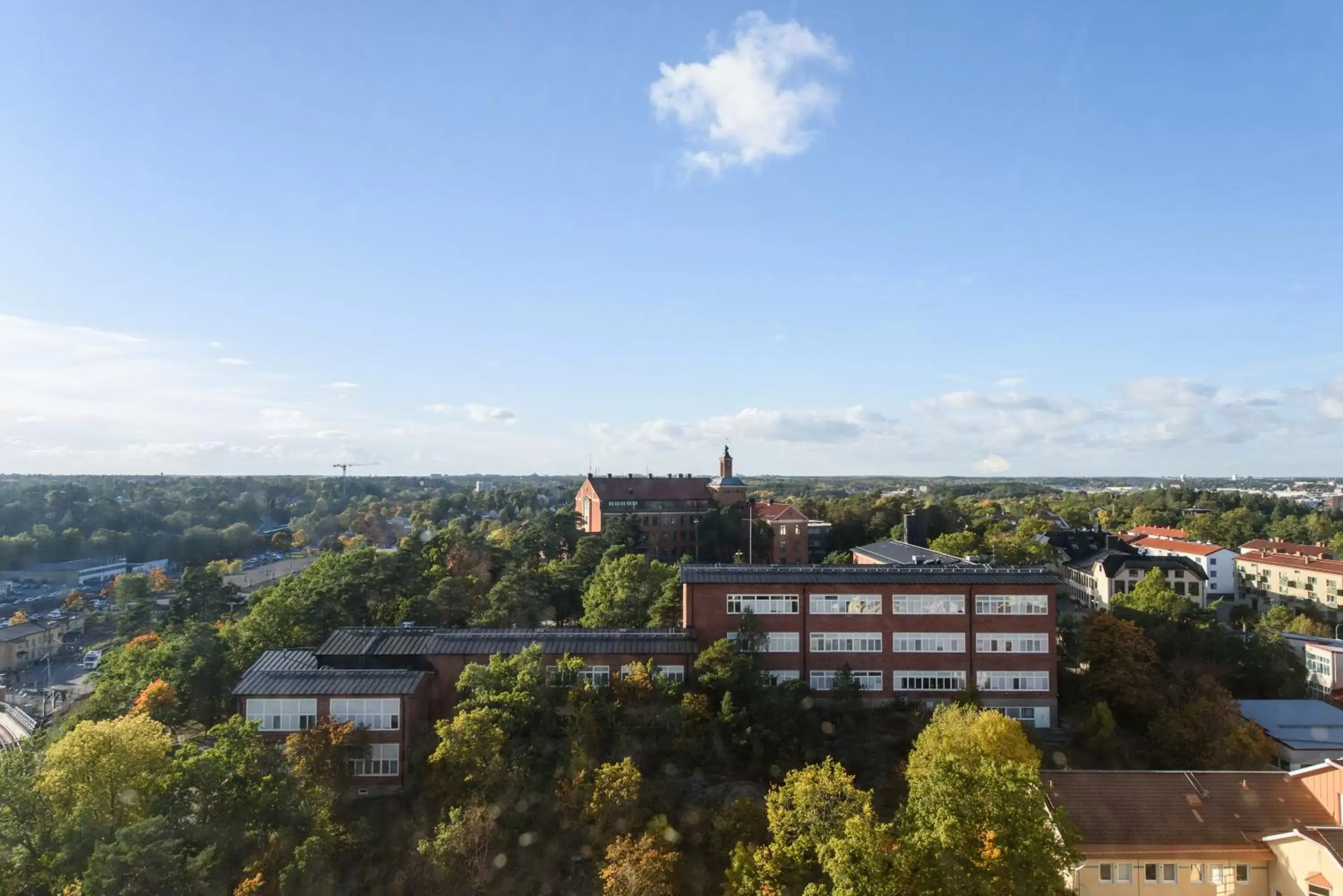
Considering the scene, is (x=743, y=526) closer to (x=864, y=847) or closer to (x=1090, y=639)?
(x=1090, y=639)

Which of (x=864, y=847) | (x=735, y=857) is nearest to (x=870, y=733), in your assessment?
(x=735, y=857)

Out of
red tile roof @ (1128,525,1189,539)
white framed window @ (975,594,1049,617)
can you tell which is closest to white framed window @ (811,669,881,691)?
white framed window @ (975,594,1049,617)

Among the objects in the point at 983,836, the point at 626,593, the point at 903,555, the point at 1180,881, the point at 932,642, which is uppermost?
the point at 903,555

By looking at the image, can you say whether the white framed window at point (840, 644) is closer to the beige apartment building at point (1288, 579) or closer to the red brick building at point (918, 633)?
the red brick building at point (918, 633)

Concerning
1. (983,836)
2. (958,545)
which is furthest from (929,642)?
(958,545)

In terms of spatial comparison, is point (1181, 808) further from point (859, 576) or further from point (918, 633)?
point (859, 576)

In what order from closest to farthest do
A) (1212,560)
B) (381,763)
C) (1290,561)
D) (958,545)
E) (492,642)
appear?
(381,763), (492,642), (958,545), (1290,561), (1212,560)

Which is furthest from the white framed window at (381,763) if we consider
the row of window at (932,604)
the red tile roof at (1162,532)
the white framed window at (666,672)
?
the red tile roof at (1162,532)
